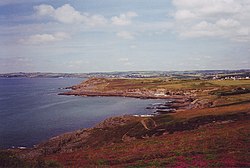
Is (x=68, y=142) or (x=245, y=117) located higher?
(x=245, y=117)

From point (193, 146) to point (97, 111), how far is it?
7352 cm

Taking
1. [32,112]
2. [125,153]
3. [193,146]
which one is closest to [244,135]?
[193,146]

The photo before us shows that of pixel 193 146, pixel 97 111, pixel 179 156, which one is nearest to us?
pixel 179 156

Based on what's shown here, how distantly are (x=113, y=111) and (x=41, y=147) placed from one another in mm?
54030

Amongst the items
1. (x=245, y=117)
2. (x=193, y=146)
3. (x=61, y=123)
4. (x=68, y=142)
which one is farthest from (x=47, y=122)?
(x=193, y=146)

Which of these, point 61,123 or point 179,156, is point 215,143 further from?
point 61,123

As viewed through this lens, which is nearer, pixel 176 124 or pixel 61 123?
pixel 176 124

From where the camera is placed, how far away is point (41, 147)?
52.3 metres

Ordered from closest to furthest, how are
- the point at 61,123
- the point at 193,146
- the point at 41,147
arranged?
the point at 193,146 < the point at 41,147 < the point at 61,123

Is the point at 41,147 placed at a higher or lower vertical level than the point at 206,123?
lower

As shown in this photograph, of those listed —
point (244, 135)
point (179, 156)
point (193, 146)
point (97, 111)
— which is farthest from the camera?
point (97, 111)

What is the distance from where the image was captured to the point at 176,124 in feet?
182

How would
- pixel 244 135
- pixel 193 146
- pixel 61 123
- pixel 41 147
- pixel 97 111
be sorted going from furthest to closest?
pixel 97 111
pixel 61 123
pixel 41 147
pixel 244 135
pixel 193 146

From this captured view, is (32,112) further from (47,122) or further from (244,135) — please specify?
(244,135)
